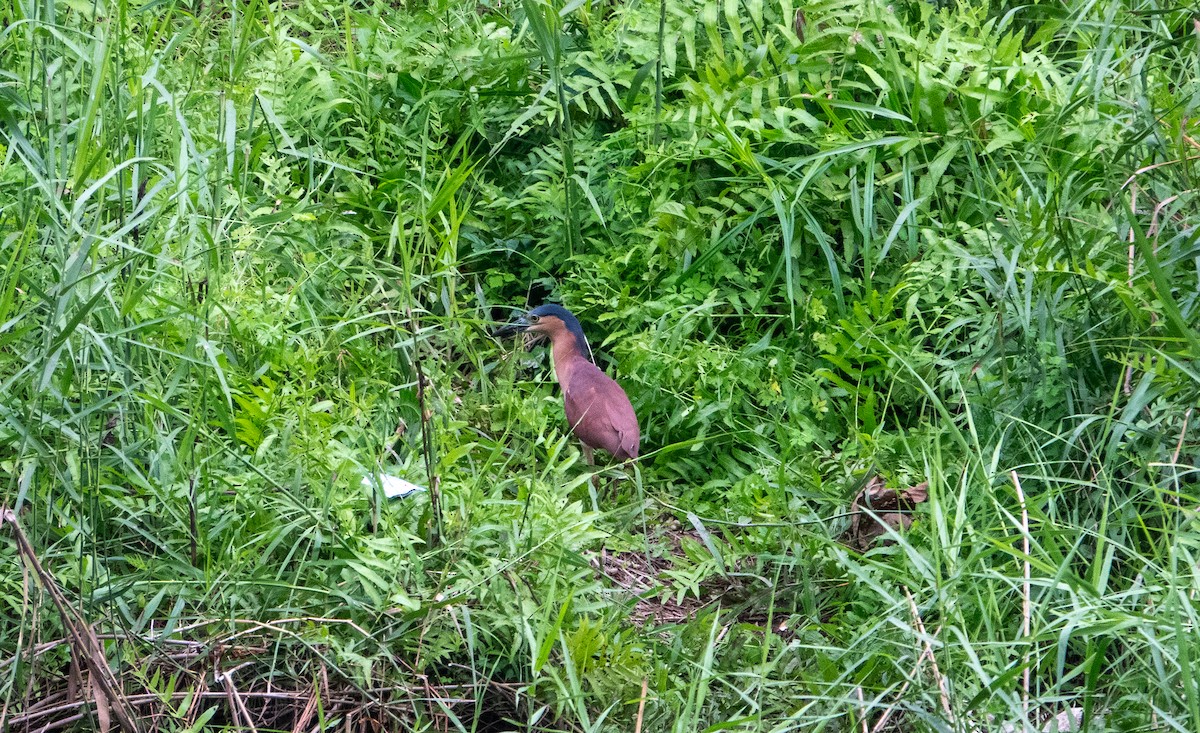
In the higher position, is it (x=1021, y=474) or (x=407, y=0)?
(x=407, y=0)

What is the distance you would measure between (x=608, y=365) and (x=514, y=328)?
0.44m

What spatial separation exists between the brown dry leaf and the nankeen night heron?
834mm

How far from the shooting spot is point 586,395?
15.9 ft

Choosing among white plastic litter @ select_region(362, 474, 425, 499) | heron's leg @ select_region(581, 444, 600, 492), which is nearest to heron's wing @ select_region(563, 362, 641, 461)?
heron's leg @ select_region(581, 444, 600, 492)

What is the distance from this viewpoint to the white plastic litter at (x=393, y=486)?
375cm

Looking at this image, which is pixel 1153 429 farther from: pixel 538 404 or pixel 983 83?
pixel 538 404

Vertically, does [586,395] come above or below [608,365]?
above

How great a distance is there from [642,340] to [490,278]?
890mm

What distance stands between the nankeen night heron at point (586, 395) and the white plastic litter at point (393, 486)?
917 mm

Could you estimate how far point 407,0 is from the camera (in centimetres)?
641

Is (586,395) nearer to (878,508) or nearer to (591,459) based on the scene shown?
(591,459)

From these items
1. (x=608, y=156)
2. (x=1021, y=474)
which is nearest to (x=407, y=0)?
(x=608, y=156)

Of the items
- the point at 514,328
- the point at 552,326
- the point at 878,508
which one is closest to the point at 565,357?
the point at 552,326

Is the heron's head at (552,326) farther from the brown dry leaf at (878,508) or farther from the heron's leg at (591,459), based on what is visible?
the brown dry leaf at (878,508)
